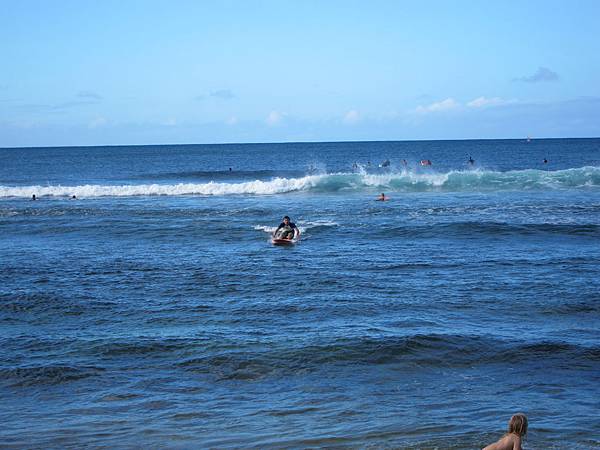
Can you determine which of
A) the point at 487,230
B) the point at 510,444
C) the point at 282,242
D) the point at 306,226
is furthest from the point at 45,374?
the point at 487,230

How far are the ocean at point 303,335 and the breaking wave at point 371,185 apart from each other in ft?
68.3

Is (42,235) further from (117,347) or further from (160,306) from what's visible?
(117,347)

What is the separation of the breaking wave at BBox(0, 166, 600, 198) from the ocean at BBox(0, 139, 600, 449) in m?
20.8

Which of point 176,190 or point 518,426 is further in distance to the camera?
point 176,190

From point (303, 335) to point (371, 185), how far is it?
41425 millimetres

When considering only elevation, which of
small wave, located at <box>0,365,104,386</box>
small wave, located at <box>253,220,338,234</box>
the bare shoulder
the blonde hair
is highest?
small wave, located at <box>253,220,338,234</box>

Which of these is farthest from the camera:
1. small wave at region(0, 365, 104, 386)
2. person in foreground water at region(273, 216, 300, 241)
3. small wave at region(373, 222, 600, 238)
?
small wave at region(373, 222, 600, 238)

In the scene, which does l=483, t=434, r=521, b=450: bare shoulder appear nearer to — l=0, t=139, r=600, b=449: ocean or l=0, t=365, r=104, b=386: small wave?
l=0, t=139, r=600, b=449: ocean

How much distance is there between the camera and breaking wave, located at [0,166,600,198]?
54.5 m

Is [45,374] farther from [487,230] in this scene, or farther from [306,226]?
[487,230]

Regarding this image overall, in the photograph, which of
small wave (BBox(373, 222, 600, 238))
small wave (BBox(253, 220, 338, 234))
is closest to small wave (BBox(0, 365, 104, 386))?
small wave (BBox(373, 222, 600, 238))

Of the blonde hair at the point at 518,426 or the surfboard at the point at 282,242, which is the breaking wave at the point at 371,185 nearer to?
the surfboard at the point at 282,242

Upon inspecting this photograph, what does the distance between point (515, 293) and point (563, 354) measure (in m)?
5.03

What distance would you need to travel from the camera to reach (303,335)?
15.6 m
